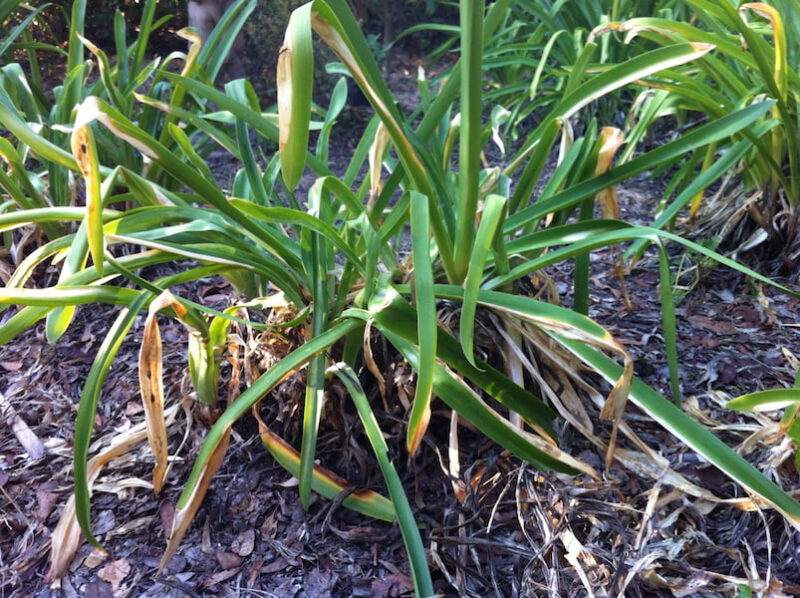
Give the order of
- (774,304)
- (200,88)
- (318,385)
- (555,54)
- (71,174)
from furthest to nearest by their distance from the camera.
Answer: (555,54) < (71,174) < (774,304) < (200,88) < (318,385)

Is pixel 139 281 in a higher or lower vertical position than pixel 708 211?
higher

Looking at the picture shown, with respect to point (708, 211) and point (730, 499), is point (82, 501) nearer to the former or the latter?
point (730, 499)

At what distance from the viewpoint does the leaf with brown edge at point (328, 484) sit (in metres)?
1.23

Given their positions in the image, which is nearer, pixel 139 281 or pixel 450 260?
pixel 139 281

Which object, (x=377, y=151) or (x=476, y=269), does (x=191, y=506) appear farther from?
(x=377, y=151)

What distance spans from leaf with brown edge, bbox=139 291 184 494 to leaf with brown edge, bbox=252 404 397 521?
203mm

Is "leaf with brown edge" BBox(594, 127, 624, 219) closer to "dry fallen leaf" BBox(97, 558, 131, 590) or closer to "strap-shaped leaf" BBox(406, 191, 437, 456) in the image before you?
"strap-shaped leaf" BBox(406, 191, 437, 456)

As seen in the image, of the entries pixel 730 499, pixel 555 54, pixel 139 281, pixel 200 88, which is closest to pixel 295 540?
pixel 139 281

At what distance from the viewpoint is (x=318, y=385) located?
1.23 meters

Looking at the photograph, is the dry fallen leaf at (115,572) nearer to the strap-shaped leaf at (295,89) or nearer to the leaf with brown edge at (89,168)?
the leaf with brown edge at (89,168)

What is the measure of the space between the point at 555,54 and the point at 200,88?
204 cm

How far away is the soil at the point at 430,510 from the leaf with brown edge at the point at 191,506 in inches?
4.9

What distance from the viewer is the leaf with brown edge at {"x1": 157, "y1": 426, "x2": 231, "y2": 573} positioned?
1.12 metres

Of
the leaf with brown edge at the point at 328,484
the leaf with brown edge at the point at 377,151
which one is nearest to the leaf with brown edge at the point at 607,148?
the leaf with brown edge at the point at 377,151
